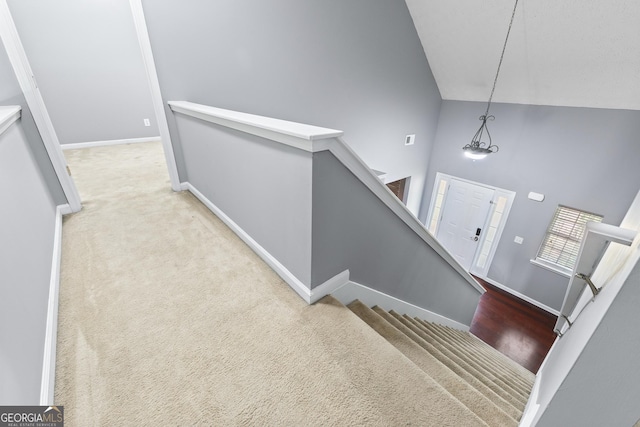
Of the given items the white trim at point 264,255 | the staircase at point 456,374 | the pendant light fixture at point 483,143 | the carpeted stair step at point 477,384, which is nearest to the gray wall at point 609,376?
the staircase at point 456,374

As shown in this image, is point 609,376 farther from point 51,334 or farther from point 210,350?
point 51,334

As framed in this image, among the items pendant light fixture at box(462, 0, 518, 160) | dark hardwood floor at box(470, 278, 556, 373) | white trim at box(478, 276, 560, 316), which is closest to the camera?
pendant light fixture at box(462, 0, 518, 160)

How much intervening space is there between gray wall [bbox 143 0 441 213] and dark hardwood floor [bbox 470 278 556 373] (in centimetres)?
290

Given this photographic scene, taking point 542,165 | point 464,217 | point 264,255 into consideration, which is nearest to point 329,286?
point 264,255

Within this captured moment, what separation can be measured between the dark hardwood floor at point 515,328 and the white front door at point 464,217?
965 mm

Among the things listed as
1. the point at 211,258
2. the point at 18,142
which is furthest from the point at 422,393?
the point at 18,142

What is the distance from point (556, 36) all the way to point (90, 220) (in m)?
5.19

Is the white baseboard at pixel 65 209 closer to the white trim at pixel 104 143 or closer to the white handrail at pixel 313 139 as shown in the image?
the white handrail at pixel 313 139

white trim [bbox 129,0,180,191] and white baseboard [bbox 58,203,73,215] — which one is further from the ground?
white trim [bbox 129,0,180,191]

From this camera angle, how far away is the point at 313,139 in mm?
1085

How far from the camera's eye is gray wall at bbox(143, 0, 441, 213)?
229 cm

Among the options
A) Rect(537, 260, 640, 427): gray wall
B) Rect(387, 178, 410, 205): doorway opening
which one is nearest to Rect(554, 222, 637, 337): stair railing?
Rect(537, 260, 640, 427): gray wall

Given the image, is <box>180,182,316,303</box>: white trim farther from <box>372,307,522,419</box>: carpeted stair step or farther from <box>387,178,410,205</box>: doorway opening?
<box>387,178,410,205</box>: doorway opening

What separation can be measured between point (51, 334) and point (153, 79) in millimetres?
2018
